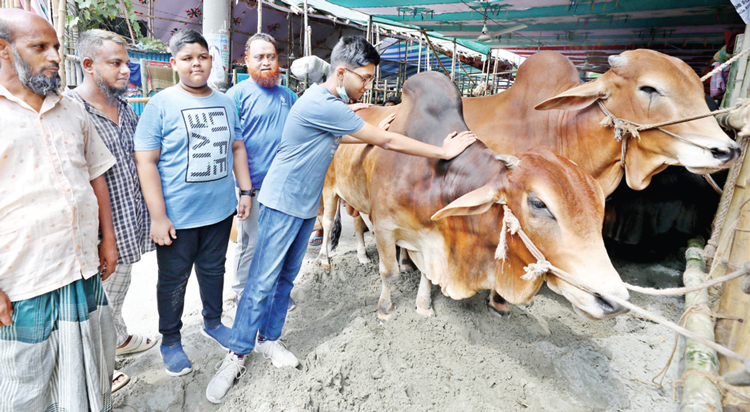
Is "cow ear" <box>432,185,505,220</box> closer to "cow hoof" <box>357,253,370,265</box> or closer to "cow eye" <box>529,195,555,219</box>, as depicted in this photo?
"cow eye" <box>529,195,555,219</box>

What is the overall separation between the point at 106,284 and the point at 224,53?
3303 mm

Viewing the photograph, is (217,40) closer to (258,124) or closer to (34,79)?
(258,124)

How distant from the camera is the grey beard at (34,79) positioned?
140cm

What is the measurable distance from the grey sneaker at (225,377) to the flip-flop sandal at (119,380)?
18.1 inches

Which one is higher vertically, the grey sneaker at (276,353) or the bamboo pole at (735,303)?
the bamboo pole at (735,303)

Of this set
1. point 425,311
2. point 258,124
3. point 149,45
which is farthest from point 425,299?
point 149,45

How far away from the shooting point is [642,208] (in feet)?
11.8

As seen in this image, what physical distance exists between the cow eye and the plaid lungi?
1902mm

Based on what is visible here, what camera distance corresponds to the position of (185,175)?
2070 mm

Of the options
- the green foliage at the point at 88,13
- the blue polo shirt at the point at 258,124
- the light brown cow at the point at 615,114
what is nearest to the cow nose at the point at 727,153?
the light brown cow at the point at 615,114

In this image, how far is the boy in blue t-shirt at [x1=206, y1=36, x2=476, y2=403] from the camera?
2.04 m

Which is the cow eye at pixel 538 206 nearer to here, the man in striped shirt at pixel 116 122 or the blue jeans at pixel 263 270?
the blue jeans at pixel 263 270

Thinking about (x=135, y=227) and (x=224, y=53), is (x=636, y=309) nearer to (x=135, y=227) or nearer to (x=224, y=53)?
(x=135, y=227)

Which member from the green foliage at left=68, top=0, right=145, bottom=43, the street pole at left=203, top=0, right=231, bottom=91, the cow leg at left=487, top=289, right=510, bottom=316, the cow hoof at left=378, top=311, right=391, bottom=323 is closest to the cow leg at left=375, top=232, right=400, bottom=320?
the cow hoof at left=378, top=311, right=391, bottom=323
